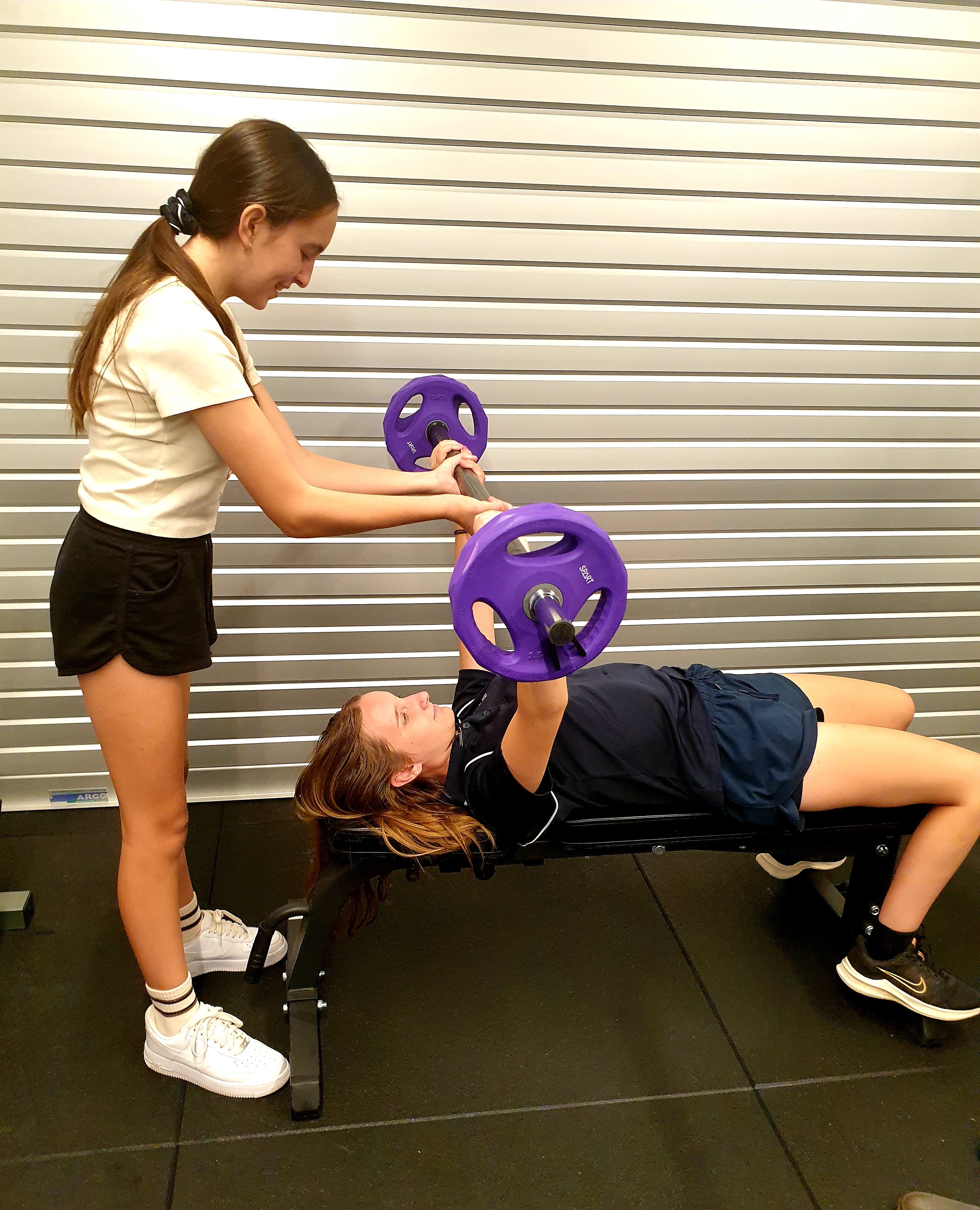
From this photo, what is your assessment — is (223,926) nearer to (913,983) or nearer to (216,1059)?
(216,1059)

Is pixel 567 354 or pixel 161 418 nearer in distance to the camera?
pixel 161 418

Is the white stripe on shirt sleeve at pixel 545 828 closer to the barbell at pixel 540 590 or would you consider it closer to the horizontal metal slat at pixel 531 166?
the barbell at pixel 540 590

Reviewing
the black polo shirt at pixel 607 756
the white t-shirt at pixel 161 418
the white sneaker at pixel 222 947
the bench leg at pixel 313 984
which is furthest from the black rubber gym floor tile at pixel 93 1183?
the white t-shirt at pixel 161 418

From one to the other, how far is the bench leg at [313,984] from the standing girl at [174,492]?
0.06 metres

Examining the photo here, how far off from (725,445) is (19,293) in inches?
73.9

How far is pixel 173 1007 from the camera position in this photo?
1.81 m

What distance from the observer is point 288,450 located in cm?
197

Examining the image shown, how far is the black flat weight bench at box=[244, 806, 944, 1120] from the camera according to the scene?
5.92ft

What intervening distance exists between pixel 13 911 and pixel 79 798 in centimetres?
50

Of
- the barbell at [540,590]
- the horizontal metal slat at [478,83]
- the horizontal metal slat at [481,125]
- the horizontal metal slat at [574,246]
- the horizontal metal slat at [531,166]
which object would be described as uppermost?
the horizontal metal slat at [478,83]

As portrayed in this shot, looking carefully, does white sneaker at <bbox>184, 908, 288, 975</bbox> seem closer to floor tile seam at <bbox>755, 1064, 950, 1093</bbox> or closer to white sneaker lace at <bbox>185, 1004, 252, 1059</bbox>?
white sneaker lace at <bbox>185, 1004, 252, 1059</bbox>

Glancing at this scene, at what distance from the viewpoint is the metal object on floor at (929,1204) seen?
5.06ft

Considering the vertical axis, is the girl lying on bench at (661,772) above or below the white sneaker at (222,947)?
above

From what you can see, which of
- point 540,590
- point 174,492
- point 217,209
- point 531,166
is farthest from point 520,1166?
point 531,166
